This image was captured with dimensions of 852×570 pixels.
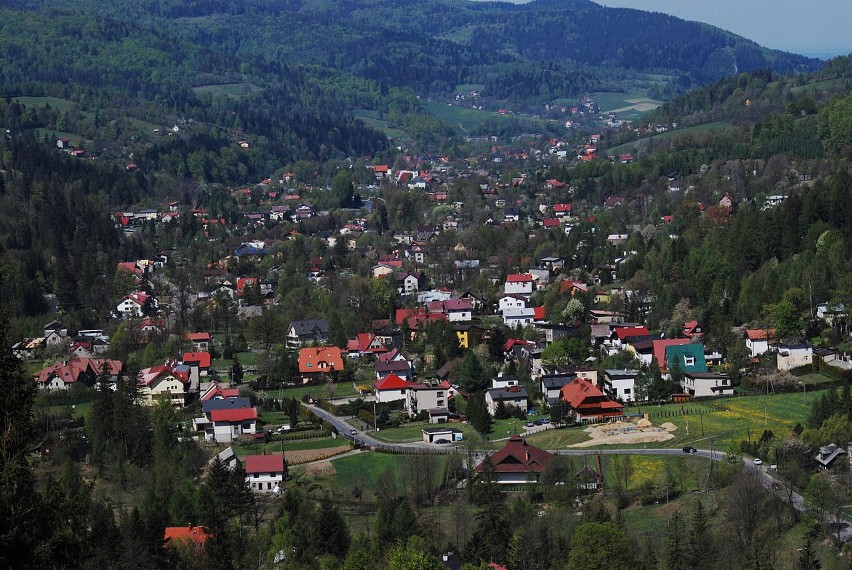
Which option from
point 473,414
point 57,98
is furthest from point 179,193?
point 473,414

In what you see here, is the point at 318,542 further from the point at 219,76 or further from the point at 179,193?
the point at 219,76

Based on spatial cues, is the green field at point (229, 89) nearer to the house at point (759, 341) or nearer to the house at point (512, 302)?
the house at point (512, 302)

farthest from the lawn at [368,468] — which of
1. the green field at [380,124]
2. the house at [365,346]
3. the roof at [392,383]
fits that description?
the green field at [380,124]

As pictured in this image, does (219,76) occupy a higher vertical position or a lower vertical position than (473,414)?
higher

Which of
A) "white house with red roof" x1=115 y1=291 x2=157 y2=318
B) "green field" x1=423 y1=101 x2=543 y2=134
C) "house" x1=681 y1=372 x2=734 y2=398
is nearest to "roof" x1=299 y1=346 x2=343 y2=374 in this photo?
"house" x1=681 y1=372 x2=734 y2=398

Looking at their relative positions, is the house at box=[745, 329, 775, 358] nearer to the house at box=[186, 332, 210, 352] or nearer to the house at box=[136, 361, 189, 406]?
the house at box=[136, 361, 189, 406]

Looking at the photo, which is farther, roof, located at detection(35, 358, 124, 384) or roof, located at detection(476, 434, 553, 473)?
roof, located at detection(35, 358, 124, 384)

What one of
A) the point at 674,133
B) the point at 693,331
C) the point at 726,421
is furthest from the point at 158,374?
the point at 674,133
